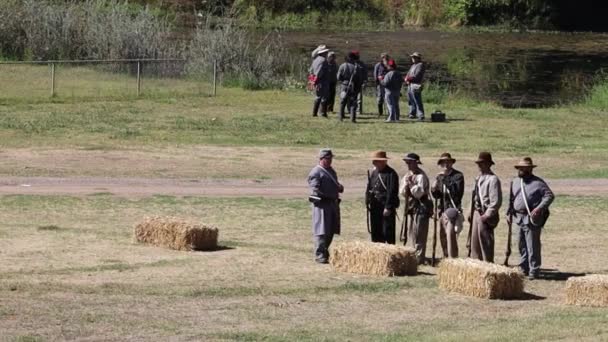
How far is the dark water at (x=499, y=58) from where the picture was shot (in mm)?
57719

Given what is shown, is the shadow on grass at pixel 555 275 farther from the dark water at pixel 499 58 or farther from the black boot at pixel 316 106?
the dark water at pixel 499 58

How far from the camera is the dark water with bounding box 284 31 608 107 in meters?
57.7

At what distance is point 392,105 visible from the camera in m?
41.7

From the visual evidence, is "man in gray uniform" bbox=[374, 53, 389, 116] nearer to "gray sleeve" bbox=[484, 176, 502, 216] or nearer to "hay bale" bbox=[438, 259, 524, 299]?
"gray sleeve" bbox=[484, 176, 502, 216]

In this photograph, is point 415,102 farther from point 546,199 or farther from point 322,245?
point 546,199

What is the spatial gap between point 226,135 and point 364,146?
13.0ft

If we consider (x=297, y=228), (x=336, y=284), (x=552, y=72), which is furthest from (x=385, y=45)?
(x=336, y=284)

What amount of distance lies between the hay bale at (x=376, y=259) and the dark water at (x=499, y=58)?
30.4m

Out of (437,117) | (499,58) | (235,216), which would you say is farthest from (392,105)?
(499,58)

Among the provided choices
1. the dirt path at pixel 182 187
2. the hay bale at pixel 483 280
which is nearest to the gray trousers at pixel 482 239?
the hay bale at pixel 483 280

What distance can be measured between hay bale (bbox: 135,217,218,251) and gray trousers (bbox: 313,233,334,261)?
1.96 m

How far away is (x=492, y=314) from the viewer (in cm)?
1945

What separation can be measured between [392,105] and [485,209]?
19.7 meters

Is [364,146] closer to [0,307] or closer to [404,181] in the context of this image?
[404,181]
